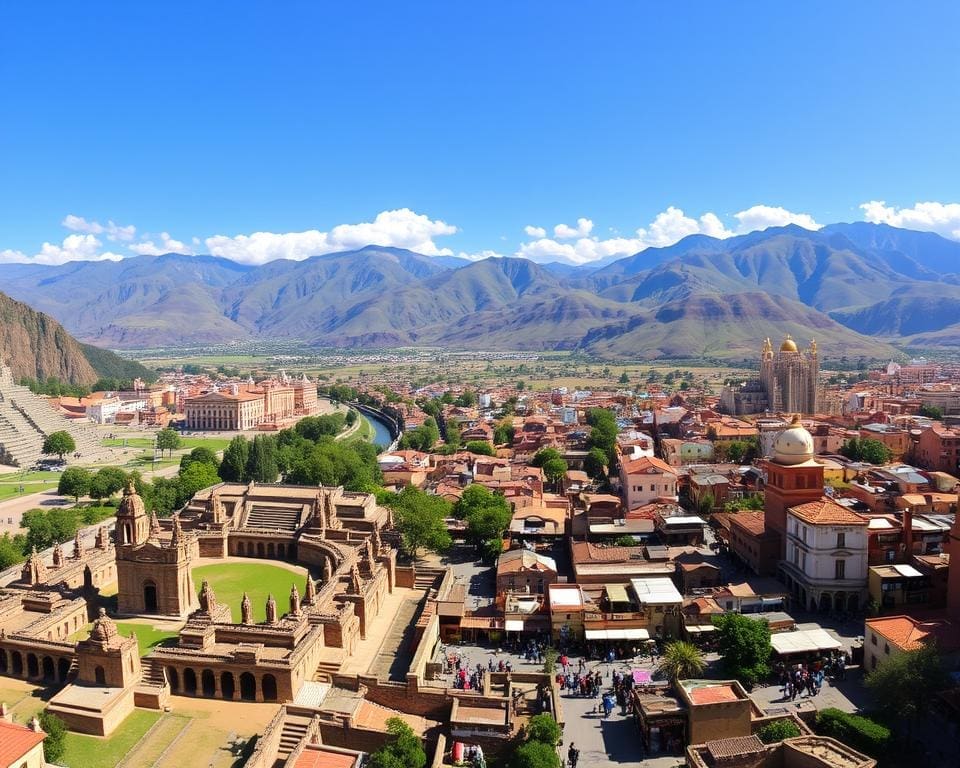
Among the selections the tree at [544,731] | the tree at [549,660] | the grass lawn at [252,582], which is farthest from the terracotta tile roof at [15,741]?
the tree at [549,660]

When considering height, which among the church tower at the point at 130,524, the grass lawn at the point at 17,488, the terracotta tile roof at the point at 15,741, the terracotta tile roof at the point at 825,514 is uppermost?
the church tower at the point at 130,524

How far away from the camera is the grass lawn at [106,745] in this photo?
28422 millimetres

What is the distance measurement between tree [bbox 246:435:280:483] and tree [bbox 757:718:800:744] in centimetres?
6453

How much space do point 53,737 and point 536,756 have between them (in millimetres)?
18607

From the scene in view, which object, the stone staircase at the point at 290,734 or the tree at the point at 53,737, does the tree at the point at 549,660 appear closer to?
the stone staircase at the point at 290,734

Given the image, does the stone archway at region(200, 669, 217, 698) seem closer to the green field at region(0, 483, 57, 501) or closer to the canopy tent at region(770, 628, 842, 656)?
the canopy tent at region(770, 628, 842, 656)

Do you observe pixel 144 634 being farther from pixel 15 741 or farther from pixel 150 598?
pixel 15 741

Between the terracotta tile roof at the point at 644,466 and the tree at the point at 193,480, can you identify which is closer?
the terracotta tile roof at the point at 644,466

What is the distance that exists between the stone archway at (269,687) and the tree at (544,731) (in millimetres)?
11833

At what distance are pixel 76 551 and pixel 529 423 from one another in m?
72.0

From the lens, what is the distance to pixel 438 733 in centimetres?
3170

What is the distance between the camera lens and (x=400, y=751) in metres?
28.3

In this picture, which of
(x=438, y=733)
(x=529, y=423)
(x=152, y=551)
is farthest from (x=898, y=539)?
(x=529, y=423)

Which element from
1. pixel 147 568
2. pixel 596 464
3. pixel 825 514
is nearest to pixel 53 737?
pixel 147 568
